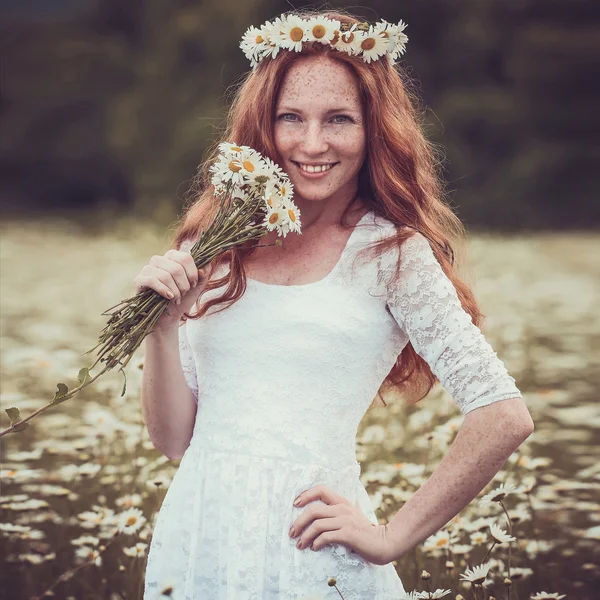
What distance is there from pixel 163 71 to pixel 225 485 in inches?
839

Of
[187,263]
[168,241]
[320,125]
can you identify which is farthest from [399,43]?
[168,241]

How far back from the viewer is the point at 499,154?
23641 millimetres

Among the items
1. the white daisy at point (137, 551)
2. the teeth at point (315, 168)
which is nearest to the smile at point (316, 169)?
the teeth at point (315, 168)

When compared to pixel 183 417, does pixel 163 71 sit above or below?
above

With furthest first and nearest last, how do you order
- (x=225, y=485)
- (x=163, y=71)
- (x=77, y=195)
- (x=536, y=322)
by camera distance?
(x=77, y=195)
(x=163, y=71)
(x=536, y=322)
(x=225, y=485)

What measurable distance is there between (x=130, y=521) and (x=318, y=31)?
1.53m

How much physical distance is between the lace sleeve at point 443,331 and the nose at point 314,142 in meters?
0.25

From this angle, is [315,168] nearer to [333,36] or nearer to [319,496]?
[333,36]

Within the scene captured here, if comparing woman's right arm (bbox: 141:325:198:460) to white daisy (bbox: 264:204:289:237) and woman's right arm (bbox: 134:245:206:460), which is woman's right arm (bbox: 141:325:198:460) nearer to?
woman's right arm (bbox: 134:245:206:460)

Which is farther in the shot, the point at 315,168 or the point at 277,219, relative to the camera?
the point at 315,168

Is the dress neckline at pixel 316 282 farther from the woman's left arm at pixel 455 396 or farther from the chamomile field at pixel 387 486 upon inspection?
the chamomile field at pixel 387 486

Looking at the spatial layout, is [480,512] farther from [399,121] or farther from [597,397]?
[597,397]

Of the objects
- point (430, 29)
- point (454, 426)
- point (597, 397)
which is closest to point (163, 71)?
point (430, 29)

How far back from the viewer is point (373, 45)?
84.5 inches
